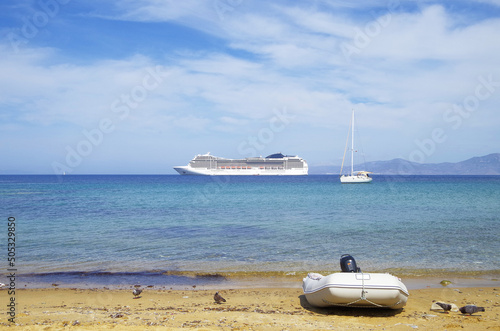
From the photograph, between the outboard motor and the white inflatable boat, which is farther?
the outboard motor

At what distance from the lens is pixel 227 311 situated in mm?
6023

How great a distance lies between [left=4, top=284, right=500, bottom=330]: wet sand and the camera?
17.1ft

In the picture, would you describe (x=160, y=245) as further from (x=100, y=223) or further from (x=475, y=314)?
(x=475, y=314)

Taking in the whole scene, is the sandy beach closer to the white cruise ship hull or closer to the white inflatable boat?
the white inflatable boat

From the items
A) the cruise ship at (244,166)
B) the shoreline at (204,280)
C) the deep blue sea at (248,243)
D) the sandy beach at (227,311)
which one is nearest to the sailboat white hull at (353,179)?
the deep blue sea at (248,243)

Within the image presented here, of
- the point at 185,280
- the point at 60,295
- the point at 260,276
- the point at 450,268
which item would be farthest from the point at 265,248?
the point at 60,295

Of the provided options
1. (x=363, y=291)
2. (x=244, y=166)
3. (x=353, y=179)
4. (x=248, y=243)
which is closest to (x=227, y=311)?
(x=363, y=291)

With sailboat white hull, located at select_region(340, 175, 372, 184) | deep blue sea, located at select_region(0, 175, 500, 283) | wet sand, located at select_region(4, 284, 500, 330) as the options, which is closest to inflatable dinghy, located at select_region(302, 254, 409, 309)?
wet sand, located at select_region(4, 284, 500, 330)

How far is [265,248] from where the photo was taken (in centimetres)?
1147

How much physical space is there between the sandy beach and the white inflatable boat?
8.8 inches

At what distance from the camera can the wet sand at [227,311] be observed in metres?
5.20

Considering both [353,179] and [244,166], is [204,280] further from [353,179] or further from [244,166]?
[244,166]

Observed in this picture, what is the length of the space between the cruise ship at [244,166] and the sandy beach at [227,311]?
332 ft

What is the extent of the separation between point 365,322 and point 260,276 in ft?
11.6
